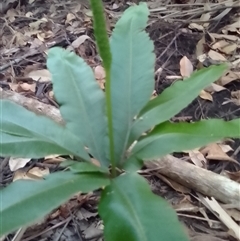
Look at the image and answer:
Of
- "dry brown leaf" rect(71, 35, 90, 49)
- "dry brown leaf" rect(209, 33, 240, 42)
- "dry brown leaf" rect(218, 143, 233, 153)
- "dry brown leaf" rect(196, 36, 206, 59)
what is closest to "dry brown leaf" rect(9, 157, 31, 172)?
"dry brown leaf" rect(218, 143, 233, 153)

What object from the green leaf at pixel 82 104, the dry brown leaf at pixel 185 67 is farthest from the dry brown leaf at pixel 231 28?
the green leaf at pixel 82 104

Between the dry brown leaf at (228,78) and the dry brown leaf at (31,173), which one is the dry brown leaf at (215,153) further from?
the dry brown leaf at (31,173)

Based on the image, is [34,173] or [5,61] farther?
[5,61]

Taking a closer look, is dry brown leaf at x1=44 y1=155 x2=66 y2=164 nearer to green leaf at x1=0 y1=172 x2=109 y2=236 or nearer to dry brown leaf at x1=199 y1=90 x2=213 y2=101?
green leaf at x1=0 y1=172 x2=109 y2=236

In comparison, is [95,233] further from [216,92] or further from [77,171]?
[216,92]

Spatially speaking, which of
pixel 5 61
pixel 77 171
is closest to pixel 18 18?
pixel 5 61

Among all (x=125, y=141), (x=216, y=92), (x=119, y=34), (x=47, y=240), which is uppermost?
(x=119, y=34)
